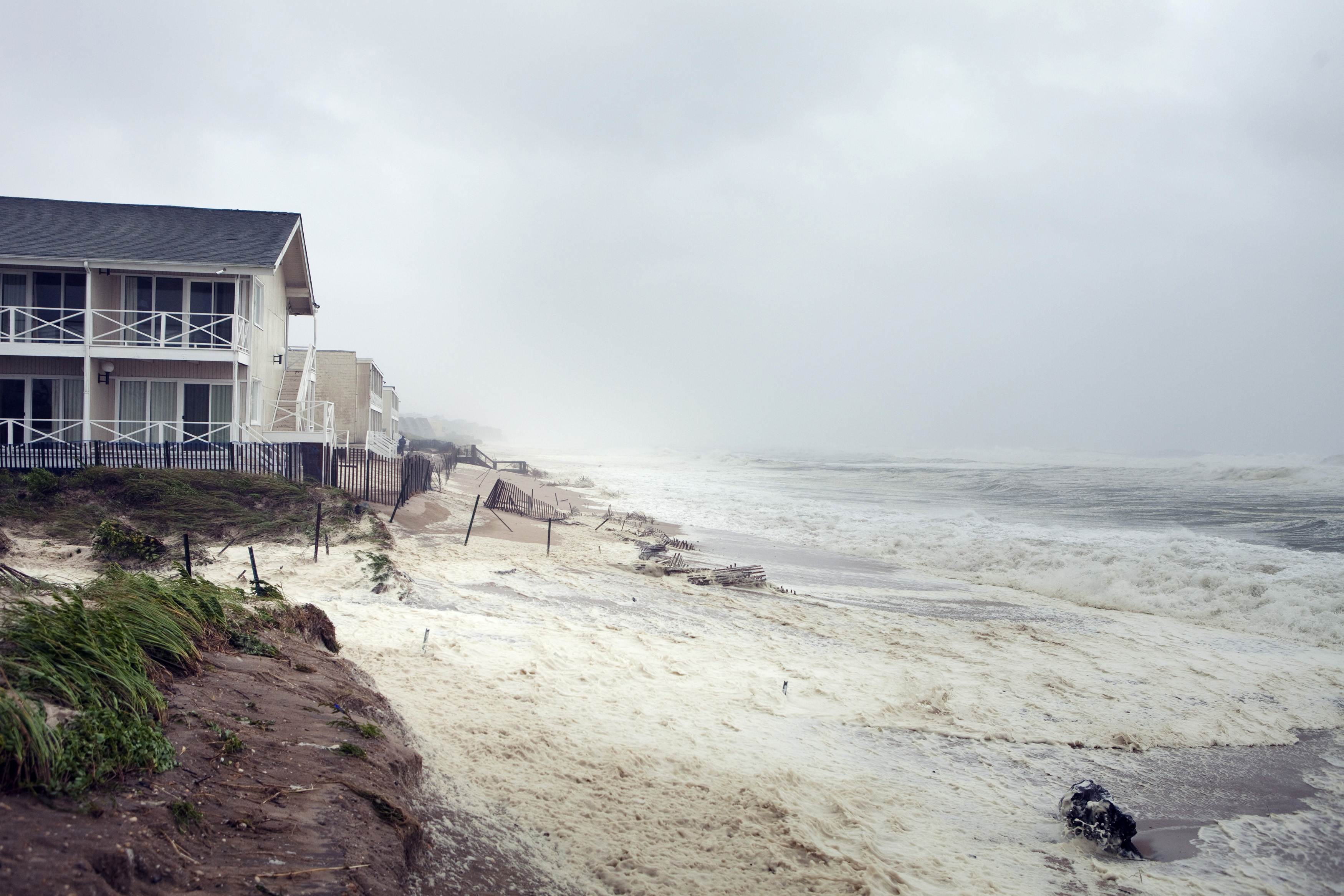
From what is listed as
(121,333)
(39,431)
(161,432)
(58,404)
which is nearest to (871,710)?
(161,432)

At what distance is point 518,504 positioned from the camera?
83.8 feet

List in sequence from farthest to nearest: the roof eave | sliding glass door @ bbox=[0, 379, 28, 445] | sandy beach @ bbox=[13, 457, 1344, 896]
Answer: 1. sliding glass door @ bbox=[0, 379, 28, 445]
2. the roof eave
3. sandy beach @ bbox=[13, 457, 1344, 896]

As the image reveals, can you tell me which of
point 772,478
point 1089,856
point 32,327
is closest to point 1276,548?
point 1089,856

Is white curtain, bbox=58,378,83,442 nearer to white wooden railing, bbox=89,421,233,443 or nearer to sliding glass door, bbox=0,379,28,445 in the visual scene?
sliding glass door, bbox=0,379,28,445

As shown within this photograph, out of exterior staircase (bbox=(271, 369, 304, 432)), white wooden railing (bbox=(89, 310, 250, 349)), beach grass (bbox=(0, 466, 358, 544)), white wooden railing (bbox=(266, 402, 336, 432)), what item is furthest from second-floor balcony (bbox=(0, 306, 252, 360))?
→ beach grass (bbox=(0, 466, 358, 544))

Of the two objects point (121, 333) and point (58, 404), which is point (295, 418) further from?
point (58, 404)

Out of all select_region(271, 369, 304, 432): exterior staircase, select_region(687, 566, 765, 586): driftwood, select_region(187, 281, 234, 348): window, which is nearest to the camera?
select_region(687, 566, 765, 586): driftwood

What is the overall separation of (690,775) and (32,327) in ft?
80.0

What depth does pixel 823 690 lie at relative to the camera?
930 centimetres

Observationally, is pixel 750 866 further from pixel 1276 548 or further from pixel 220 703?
pixel 1276 548

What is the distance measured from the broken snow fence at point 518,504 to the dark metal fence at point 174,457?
19.2ft

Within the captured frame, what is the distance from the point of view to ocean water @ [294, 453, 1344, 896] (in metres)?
5.44

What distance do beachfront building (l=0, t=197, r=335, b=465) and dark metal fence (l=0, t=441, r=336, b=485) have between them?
2.20 meters

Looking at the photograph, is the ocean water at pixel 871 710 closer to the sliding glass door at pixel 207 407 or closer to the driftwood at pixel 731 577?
the driftwood at pixel 731 577
